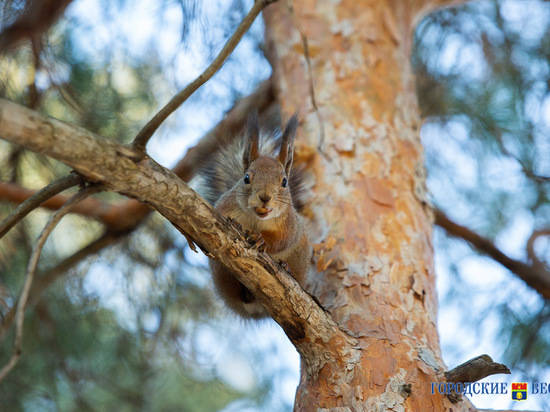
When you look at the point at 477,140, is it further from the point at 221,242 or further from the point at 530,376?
the point at 221,242

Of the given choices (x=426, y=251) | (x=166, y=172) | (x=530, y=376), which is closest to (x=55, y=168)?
(x=166, y=172)

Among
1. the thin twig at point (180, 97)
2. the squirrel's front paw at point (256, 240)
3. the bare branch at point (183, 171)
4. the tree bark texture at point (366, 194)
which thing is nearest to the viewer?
the thin twig at point (180, 97)

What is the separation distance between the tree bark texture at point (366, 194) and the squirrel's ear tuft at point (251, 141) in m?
0.21

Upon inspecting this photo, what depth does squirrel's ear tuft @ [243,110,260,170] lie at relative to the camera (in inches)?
67.6

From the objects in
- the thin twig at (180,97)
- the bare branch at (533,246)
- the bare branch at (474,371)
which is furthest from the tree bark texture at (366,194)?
the bare branch at (533,246)

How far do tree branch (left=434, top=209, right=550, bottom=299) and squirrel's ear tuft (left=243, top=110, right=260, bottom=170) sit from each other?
0.95 meters

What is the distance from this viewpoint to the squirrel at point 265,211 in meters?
1.66

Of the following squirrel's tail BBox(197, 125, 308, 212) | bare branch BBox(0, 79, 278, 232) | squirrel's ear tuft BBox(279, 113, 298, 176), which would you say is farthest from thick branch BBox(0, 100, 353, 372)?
bare branch BBox(0, 79, 278, 232)

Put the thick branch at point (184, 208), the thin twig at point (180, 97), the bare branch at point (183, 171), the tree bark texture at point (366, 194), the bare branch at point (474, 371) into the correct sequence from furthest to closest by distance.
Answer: the bare branch at point (183, 171) < the tree bark texture at point (366, 194) < the bare branch at point (474, 371) < the thin twig at point (180, 97) < the thick branch at point (184, 208)

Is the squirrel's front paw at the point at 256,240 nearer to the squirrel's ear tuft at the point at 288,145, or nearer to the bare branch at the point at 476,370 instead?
the squirrel's ear tuft at the point at 288,145

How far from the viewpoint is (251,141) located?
5.85 feet

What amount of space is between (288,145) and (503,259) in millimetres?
1065

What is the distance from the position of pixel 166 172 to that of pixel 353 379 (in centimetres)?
75

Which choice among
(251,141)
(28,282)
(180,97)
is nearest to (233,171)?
(251,141)
